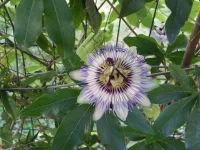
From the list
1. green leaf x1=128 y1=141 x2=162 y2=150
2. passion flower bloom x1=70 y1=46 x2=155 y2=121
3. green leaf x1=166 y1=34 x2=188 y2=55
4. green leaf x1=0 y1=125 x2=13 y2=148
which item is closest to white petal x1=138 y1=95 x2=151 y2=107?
passion flower bloom x1=70 y1=46 x2=155 y2=121

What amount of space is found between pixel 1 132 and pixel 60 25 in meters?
0.58

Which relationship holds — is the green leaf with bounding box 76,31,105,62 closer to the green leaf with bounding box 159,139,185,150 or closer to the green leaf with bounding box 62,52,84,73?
the green leaf with bounding box 62,52,84,73

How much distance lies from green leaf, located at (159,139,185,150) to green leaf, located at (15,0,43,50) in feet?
1.54

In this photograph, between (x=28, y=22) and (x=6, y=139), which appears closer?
(x=28, y=22)

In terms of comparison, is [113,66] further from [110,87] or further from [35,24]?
[35,24]

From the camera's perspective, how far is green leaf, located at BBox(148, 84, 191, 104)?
85 cm

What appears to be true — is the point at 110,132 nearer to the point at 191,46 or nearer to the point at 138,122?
the point at 138,122

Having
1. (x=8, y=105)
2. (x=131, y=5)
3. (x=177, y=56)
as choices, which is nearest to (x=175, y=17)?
(x=131, y=5)

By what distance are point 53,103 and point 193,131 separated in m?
0.32

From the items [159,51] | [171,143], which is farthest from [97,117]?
[159,51]

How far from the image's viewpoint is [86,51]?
0.86 meters

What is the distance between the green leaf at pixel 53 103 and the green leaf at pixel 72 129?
0.09ft

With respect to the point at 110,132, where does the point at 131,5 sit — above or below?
above

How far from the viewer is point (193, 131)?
32.2 inches
